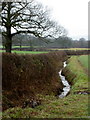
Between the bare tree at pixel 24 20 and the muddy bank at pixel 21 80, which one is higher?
the bare tree at pixel 24 20

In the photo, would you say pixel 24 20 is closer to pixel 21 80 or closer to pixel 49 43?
pixel 21 80

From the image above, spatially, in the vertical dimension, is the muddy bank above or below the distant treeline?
below

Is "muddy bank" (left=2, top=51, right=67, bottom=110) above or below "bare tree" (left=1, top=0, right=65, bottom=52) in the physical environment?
below

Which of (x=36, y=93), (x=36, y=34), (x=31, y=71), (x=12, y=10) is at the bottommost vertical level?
(x=36, y=93)

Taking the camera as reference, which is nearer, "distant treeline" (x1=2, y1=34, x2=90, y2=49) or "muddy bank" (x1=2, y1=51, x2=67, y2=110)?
"muddy bank" (x1=2, y1=51, x2=67, y2=110)

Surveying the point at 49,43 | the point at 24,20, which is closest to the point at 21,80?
the point at 24,20

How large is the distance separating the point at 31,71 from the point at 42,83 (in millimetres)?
2021

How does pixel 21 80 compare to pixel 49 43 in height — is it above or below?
below

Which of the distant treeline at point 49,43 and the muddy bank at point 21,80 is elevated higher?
the distant treeline at point 49,43

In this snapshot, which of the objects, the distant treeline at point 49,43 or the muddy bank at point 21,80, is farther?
the distant treeline at point 49,43

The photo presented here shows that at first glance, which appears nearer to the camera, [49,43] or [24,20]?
[24,20]

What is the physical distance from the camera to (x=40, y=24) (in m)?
22.8

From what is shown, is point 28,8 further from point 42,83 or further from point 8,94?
point 8,94

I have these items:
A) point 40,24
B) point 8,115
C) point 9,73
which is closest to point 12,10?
point 40,24
